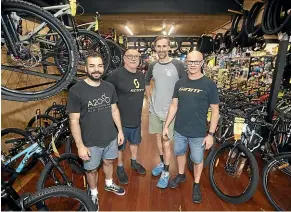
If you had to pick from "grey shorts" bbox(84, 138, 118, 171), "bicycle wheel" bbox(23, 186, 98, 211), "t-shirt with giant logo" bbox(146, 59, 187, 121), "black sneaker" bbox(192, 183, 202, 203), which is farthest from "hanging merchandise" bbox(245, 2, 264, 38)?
"bicycle wheel" bbox(23, 186, 98, 211)

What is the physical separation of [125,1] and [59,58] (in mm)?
3430

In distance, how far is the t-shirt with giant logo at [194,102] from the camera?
2.14 meters

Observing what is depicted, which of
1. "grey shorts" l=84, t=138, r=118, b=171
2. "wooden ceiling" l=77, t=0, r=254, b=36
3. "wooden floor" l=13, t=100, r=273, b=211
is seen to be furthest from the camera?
"wooden ceiling" l=77, t=0, r=254, b=36

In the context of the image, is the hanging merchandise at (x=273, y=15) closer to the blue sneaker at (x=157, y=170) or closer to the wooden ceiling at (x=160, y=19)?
the wooden ceiling at (x=160, y=19)

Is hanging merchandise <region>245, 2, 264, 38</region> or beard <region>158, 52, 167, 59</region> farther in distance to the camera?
hanging merchandise <region>245, 2, 264, 38</region>

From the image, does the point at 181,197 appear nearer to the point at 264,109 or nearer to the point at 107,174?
the point at 107,174

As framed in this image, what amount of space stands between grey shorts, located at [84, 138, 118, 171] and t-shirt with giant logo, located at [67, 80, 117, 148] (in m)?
0.06

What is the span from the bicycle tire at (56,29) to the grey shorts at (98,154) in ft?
2.29

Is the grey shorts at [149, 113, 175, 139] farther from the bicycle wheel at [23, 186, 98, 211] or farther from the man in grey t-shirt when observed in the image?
the bicycle wheel at [23, 186, 98, 211]

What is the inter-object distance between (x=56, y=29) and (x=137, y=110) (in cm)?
130

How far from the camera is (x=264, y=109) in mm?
3348

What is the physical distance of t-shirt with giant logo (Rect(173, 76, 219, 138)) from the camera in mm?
2141

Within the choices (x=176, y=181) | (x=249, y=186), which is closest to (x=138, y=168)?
(x=176, y=181)

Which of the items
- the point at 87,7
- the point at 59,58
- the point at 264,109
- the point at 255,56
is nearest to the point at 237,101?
the point at 264,109
